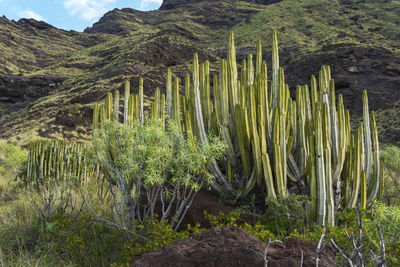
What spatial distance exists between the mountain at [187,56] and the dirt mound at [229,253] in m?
20.0

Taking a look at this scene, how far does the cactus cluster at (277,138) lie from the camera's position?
4.00 metres

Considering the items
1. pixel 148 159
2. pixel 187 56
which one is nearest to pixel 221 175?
pixel 148 159

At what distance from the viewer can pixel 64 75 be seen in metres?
47.5

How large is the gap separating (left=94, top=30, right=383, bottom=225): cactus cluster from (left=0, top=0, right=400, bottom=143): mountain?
17941 mm

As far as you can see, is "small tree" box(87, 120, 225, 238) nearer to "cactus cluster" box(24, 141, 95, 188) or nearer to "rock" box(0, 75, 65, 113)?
"cactus cluster" box(24, 141, 95, 188)

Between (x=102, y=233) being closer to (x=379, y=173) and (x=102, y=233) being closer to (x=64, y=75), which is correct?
(x=379, y=173)

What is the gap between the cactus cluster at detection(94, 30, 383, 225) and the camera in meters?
4.00

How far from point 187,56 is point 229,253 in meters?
41.0

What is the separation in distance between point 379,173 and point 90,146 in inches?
171

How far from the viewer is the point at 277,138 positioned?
4.12m

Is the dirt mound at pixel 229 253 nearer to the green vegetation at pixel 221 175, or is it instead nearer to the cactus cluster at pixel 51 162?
the green vegetation at pixel 221 175

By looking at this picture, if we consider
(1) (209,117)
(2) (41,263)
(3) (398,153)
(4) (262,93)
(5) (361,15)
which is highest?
(5) (361,15)

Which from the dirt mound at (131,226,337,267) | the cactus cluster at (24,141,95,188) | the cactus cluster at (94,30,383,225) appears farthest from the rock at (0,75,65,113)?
the dirt mound at (131,226,337,267)

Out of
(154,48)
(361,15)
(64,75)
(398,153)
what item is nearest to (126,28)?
(64,75)
